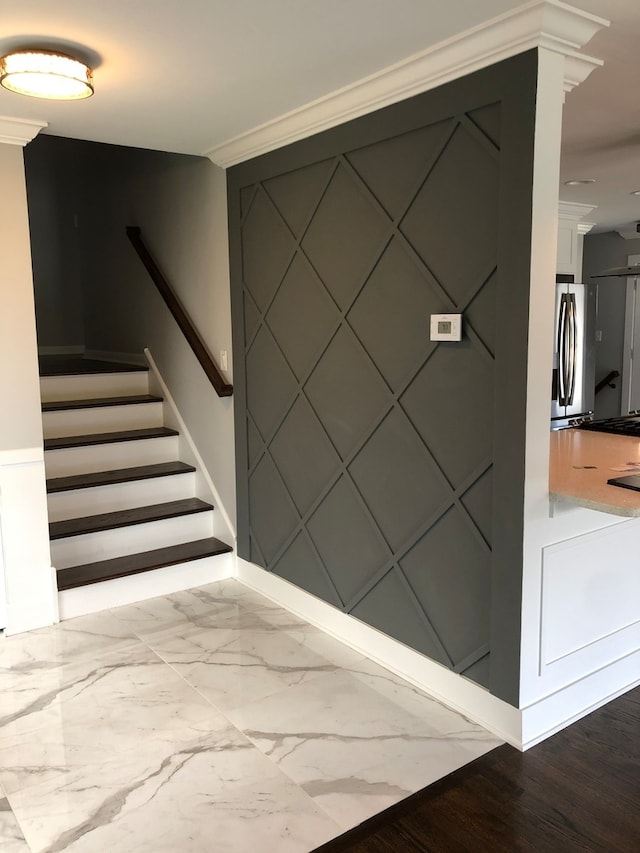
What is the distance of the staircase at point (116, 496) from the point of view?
3316 millimetres

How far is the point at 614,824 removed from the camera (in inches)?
73.3

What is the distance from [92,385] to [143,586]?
144cm

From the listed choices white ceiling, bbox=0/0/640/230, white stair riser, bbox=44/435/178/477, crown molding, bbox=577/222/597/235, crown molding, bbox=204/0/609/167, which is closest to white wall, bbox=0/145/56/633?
white ceiling, bbox=0/0/640/230

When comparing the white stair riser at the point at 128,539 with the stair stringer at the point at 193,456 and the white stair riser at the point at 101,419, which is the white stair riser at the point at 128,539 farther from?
the white stair riser at the point at 101,419

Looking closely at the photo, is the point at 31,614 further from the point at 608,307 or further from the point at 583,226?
the point at 608,307

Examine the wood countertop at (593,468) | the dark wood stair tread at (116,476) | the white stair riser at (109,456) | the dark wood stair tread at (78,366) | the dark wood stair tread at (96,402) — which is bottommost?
the dark wood stair tread at (116,476)

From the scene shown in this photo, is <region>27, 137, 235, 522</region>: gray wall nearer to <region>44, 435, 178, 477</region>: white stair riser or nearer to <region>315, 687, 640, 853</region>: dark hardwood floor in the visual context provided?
<region>44, 435, 178, 477</region>: white stair riser

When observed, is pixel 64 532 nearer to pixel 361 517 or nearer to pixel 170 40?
pixel 361 517

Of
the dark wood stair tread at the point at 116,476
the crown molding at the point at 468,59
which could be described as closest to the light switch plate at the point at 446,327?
the crown molding at the point at 468,59

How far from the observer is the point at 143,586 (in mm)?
3361

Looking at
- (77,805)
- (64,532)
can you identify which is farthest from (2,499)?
(77,805)

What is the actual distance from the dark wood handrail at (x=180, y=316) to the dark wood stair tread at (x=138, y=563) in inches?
31.8

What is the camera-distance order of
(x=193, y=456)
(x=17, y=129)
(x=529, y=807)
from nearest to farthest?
(x=529, y=807) → (x=17, y=129) → (x=193, y=456)

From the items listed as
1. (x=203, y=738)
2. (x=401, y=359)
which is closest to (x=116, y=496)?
(x=203, y=738)
